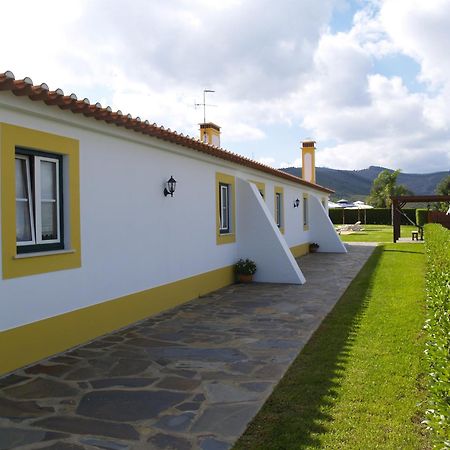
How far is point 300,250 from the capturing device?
61.6ft

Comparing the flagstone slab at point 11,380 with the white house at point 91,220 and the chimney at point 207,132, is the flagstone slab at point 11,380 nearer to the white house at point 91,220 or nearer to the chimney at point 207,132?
the white house at point 91,220

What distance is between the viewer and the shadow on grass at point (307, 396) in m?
3.71

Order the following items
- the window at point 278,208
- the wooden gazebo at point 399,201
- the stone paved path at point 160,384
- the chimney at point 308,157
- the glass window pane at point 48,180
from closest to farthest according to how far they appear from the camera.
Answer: the stone paved path at point 160,384
the glass window pane at point 48,180
the window at point 278,208
the wooden gazebo at point 399,201
the chimney at point 308,157

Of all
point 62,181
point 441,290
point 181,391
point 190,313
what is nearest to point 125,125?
point 62,181

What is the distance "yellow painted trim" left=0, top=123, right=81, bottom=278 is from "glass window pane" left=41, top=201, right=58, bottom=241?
18cm

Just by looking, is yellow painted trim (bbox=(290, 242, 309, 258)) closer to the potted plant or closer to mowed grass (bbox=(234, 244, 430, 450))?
A: the potted plant

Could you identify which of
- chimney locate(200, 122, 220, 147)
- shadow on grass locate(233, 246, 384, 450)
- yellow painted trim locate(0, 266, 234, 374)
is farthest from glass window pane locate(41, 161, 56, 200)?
chimney locate(200, 122, 220, 147)

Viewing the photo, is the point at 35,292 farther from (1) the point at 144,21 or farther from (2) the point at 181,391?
(1) the point at 144,21

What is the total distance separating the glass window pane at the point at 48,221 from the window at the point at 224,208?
5.68m

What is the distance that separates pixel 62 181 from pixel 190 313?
333cm

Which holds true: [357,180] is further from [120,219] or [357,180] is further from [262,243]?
[120,219]

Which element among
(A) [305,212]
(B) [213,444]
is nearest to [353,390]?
(B) [213,444]

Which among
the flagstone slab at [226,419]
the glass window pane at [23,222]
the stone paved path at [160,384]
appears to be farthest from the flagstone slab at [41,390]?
the glass window pane at [23,222]

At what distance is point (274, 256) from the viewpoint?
11.9 meters
